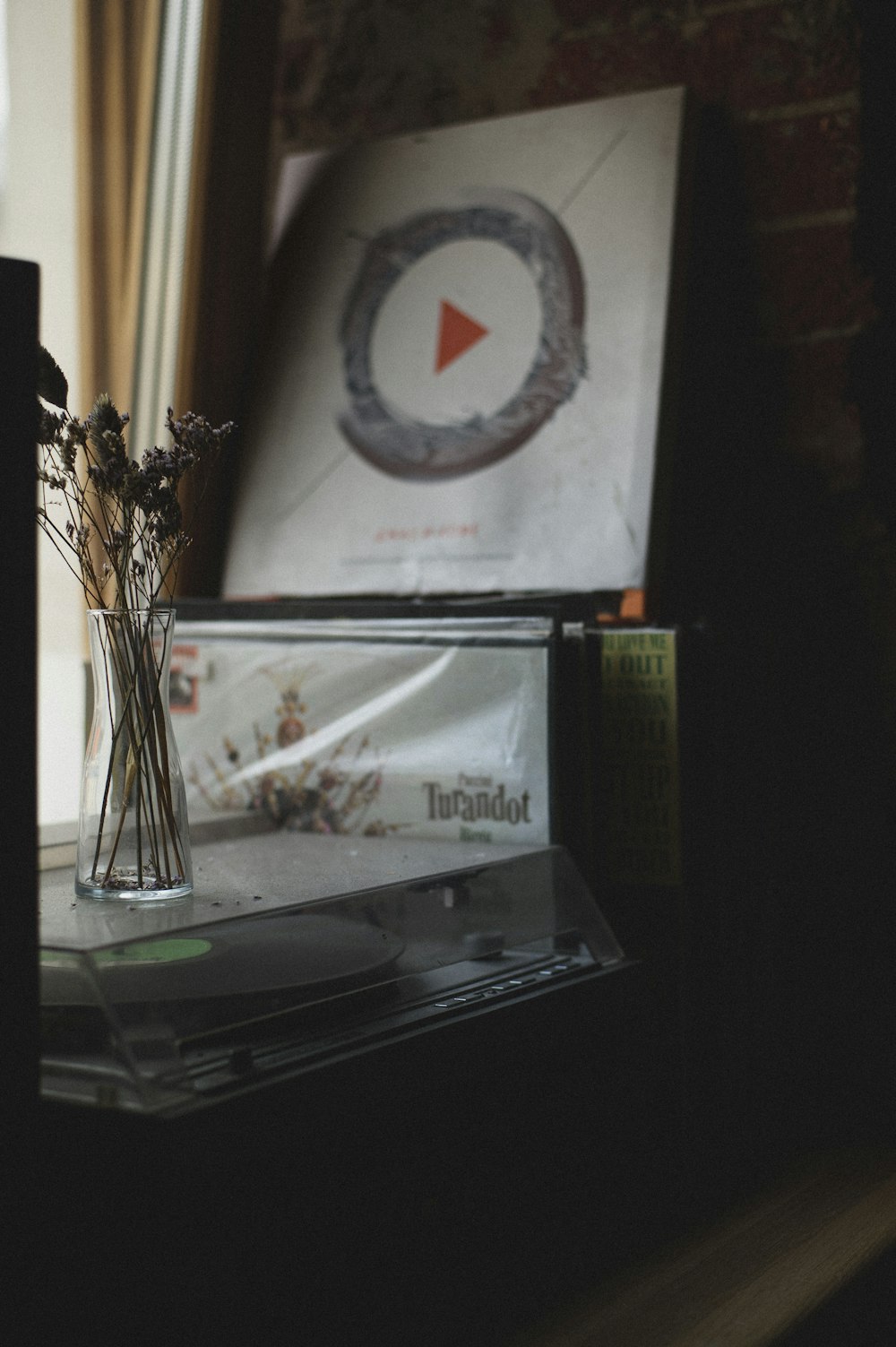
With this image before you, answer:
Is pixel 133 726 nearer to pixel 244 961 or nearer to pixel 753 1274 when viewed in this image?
pixel 244 961

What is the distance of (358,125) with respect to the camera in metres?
1.63

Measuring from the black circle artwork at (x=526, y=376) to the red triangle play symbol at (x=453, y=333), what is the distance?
0.23ft

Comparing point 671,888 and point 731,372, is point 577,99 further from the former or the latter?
point 671,888

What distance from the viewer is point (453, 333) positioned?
1451 mm

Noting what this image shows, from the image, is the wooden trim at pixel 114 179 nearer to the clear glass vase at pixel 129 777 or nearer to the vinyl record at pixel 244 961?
the clear glass vase at pixel 129 777

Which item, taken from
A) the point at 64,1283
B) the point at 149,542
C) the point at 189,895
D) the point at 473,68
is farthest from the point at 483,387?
the point at 64,1283

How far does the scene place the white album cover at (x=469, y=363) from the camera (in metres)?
1.34

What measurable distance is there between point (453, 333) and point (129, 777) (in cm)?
70

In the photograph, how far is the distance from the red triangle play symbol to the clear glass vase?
0.61 metres

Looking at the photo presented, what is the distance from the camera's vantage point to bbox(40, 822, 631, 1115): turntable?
29.4 inches

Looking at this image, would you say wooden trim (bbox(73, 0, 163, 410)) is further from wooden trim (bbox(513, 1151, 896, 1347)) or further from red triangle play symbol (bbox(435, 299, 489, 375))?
wooden trim (bbox(513, 1151, 896, 1347))

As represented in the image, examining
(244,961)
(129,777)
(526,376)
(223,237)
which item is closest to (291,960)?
(244,961)

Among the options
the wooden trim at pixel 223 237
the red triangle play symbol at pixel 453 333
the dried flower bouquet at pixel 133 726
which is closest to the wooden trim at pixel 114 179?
the wooden trim at pixel 223 237

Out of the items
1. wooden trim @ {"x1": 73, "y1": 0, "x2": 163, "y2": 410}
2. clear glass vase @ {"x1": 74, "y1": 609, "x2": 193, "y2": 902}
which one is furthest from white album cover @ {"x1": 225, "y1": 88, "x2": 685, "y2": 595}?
clear glass vase @ {"x1": 74, "y1": 609, "x2": 193, "y2": 902}
